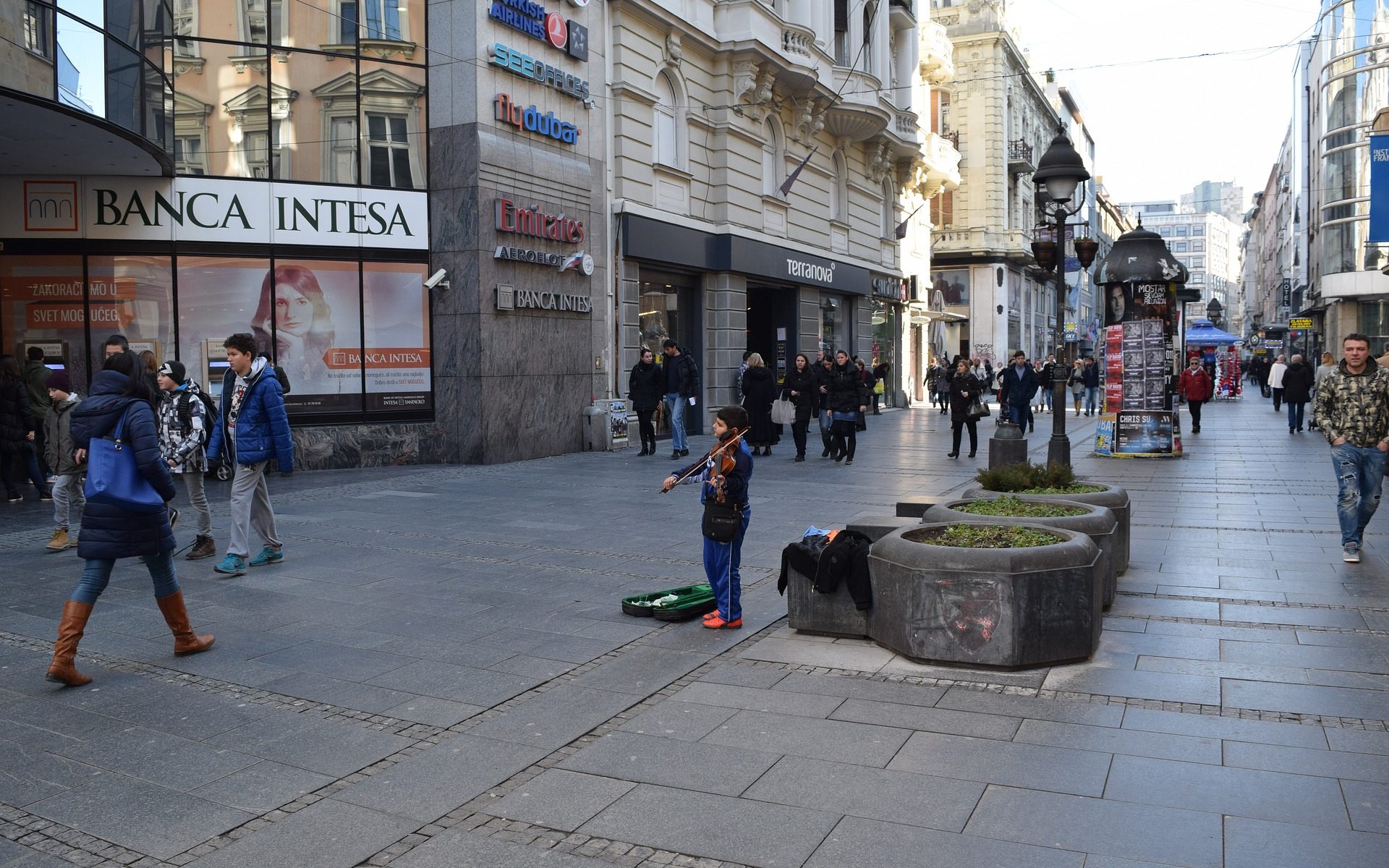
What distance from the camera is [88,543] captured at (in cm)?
600

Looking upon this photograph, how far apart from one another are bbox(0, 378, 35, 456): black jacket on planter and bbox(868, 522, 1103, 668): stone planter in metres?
11.4

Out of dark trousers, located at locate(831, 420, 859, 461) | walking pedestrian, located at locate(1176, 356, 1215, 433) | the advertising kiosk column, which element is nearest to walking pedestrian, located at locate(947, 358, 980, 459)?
dark trousers, located at locate(831, 420, 859, 461)

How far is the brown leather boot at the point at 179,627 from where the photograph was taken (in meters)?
6.28

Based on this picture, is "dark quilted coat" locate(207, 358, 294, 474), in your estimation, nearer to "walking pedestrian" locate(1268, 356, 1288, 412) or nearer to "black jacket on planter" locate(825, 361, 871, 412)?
"black jacket on planter" locate(825, 361, 871, 412)

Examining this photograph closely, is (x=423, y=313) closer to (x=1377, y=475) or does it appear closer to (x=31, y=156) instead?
(x=31, y=156)

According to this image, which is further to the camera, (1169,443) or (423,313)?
(1169,443)

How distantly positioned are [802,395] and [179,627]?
43.5 ft

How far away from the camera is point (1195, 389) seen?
25328 mm

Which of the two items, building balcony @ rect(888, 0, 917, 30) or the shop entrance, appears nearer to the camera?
the shop entrance

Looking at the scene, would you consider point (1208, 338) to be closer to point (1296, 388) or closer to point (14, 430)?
point (1296, 388)

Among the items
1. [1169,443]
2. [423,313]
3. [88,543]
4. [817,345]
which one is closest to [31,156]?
[423,313]

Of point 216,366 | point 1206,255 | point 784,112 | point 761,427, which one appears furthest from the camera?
point 1206,255

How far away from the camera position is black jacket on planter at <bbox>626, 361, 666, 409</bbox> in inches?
742

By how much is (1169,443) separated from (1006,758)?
51.3ft
